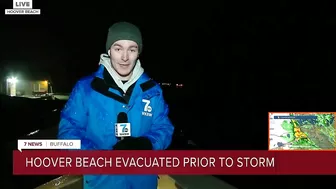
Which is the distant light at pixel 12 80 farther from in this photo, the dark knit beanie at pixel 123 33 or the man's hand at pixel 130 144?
the man's hand at pixel 130 144

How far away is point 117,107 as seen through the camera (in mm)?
2244

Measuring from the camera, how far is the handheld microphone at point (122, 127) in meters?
2.19

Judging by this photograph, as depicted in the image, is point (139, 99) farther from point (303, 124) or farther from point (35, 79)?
point (35, 79)

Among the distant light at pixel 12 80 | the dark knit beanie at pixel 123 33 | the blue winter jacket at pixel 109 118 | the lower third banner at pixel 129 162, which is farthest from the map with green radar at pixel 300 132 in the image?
the distant light at pixel 12 80

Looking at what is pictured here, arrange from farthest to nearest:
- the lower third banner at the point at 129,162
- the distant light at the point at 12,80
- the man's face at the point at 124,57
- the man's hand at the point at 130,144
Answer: the distant light at the point at 12,80
the lower third banner at the point at 129,162
the man's face at the point at 124,57
the man's hand at the point at 130,144

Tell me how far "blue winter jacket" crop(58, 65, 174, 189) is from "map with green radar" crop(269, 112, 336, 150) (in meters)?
5.78

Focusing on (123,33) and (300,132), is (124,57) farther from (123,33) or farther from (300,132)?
(300,132)

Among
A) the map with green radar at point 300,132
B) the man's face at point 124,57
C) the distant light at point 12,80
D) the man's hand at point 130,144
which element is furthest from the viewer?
the distant light at point 12,80

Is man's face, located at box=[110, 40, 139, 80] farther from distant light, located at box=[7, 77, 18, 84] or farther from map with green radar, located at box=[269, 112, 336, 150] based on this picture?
distant light, located at box=[7, 77, 18, 84]

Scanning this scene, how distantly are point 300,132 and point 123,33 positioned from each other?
752cm

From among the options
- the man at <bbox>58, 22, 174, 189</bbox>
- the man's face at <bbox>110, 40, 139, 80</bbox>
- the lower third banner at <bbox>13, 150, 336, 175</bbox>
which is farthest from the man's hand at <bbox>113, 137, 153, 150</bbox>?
the man's face at <bbox>110, 40, 139, 80</bbox>

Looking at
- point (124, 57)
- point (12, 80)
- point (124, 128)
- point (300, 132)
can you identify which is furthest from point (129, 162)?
point (12, 80)

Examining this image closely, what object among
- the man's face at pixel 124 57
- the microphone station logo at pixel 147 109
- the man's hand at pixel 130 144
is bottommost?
the man's hand at pixel 130 144

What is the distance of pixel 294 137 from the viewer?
8.77m
